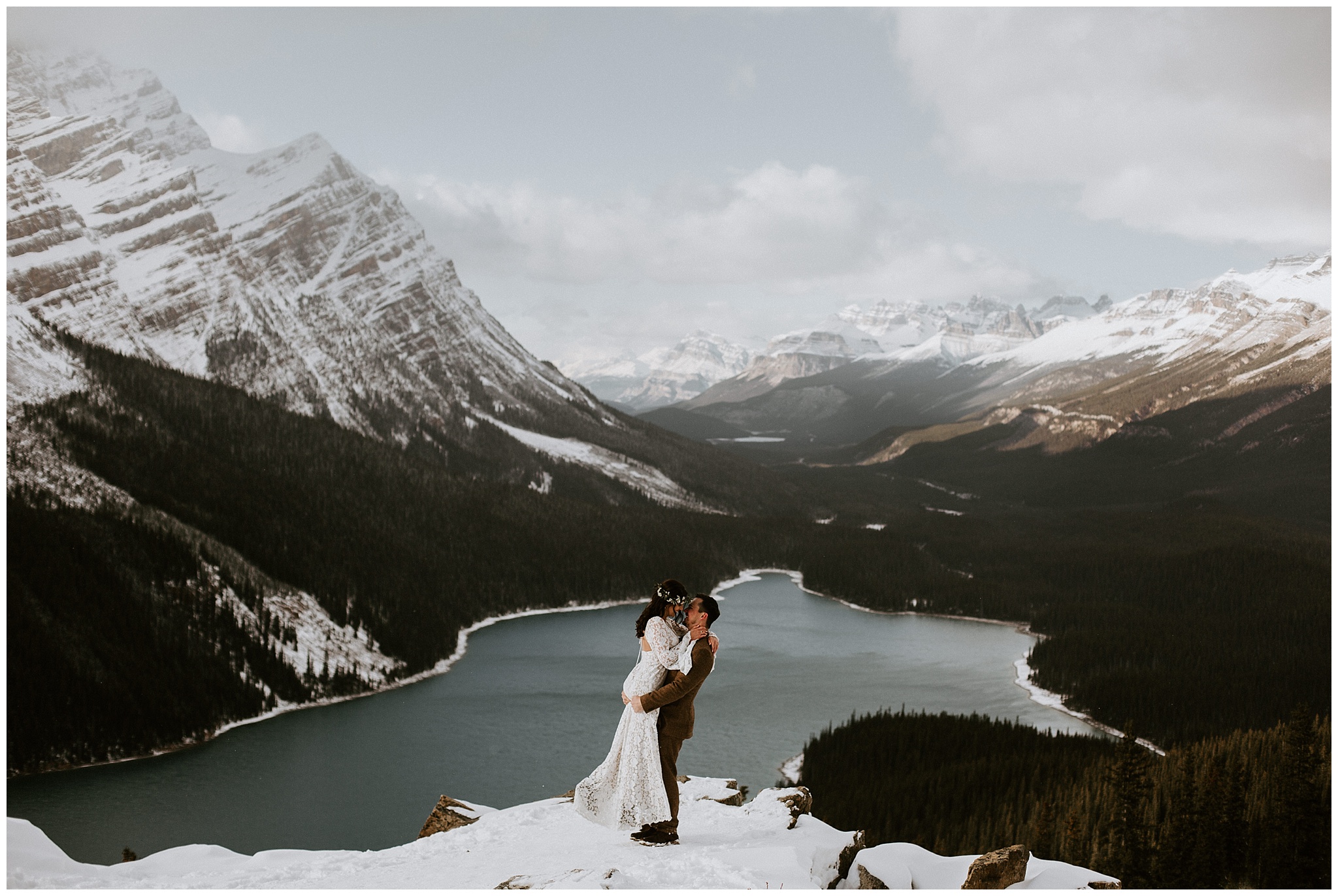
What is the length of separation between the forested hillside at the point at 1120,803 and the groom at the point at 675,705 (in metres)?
25.9

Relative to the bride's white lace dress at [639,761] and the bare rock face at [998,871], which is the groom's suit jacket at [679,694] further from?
the bare rock face at [998,871]

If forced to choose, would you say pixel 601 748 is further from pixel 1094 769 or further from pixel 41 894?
pixel 41 894

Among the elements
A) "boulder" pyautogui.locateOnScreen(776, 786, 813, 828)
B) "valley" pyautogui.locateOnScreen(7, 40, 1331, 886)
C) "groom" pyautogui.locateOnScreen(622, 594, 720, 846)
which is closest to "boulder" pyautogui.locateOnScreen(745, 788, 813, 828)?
"boulder" pyautogui.locateOnScreen(776, 786, 813, 828)

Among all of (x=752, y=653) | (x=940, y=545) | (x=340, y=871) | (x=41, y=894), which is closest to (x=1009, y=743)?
(x=752, y=653)

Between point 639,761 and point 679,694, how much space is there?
2.04m

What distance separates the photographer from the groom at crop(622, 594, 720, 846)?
20.1 m

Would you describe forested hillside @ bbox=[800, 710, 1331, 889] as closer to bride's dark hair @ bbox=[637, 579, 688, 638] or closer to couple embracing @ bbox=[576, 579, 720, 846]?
couple embracing @ bbox=[576, 579, 720, 846]

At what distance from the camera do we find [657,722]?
2133 cm

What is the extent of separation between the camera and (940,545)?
181m

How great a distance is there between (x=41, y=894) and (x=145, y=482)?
91303mm

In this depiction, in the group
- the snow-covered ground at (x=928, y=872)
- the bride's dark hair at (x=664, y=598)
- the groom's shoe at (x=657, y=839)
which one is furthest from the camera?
the groom's shoe at (x=657, y=839)

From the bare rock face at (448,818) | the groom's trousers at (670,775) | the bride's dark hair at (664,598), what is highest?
the bride's dark hair at (664,598)

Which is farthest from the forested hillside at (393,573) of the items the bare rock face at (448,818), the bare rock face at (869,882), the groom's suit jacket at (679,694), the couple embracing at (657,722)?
the bare rock face at (869,882)

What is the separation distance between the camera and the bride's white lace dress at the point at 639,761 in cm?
2036
